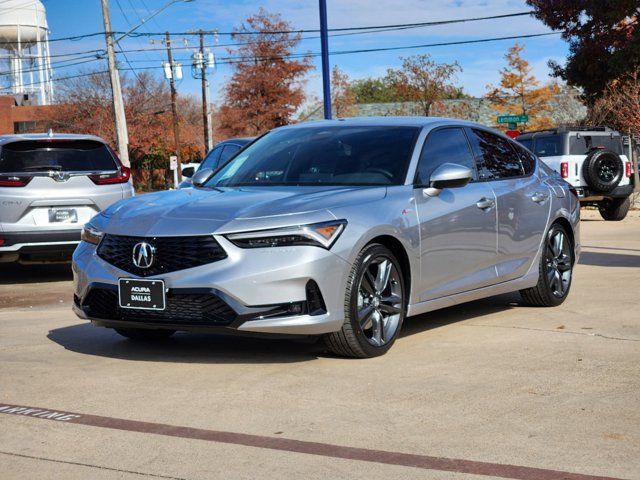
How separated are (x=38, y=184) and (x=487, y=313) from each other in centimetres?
562

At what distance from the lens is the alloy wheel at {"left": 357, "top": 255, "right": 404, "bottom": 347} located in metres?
6.51

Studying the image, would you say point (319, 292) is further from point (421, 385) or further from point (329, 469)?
point (329, 469)

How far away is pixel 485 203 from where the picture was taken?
305 inches

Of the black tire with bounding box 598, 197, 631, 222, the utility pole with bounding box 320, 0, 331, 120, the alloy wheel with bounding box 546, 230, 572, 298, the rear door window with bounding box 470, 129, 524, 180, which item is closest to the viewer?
the rear door window with bounding box 470, 129, 524, 180

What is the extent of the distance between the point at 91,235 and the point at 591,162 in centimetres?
1455

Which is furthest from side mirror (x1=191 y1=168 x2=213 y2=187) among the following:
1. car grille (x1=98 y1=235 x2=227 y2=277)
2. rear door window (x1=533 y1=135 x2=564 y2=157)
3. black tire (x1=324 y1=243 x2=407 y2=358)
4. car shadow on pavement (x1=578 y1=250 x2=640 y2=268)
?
rear door window (x1=533 y1=135 x2=564 y2=157)

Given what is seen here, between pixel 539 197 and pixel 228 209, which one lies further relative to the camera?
pixel 539 197

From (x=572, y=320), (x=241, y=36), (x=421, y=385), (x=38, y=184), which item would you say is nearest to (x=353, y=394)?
(x=421, y=385)

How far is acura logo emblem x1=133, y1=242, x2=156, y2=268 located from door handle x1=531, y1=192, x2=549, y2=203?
11.8 feet

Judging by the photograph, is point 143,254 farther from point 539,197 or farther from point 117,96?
point 117,96

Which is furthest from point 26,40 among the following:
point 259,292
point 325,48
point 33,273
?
point 259,292

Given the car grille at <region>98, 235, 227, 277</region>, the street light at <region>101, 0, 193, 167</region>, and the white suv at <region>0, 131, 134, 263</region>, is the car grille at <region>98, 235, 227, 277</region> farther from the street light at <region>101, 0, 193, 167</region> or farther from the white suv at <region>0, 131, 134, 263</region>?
the street light at <region>101, 0, 193, 167</region>

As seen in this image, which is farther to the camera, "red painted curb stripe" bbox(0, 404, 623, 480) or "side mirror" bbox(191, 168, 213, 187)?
"side mirror" bbox(191, 168, 213, 187)

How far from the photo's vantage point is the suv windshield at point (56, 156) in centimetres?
1159
